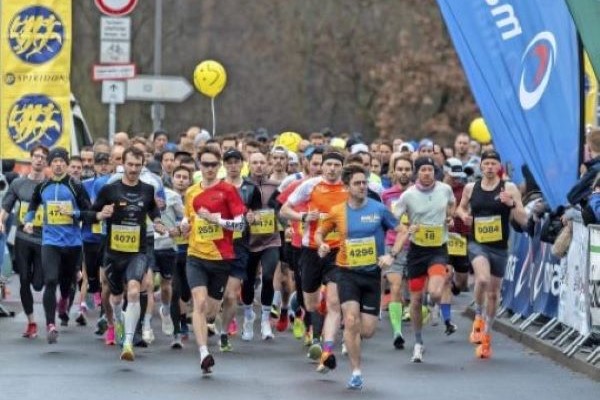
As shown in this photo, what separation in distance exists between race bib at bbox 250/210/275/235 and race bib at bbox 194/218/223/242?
2.64m

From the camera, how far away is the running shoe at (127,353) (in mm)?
17438

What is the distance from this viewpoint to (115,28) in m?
25.2

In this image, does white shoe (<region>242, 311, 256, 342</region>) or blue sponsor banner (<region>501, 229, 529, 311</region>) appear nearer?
white shoe (<region>242, 311, 256, 342</region>)

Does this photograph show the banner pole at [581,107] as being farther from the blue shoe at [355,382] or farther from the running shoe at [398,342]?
the blue shoe at [355,382]

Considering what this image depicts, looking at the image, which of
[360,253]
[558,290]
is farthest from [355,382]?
[558,290]

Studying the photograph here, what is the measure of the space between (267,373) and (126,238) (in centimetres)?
217

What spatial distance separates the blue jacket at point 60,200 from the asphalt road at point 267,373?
948mm

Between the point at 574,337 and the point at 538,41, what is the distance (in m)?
2.73

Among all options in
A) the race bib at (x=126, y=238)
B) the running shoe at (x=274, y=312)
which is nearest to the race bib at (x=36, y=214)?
the race bib at (x=126, y=238)

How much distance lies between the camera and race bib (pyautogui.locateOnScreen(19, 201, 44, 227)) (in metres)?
19.4

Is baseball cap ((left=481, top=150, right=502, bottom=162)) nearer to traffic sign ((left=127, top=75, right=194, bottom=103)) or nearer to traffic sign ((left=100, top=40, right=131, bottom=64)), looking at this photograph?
traffic sign ((left=100, top=40, right=131, bottom=64))

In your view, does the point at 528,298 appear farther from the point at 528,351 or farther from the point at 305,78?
the point at 305,78

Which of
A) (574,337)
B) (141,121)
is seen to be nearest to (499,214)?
(574,337)

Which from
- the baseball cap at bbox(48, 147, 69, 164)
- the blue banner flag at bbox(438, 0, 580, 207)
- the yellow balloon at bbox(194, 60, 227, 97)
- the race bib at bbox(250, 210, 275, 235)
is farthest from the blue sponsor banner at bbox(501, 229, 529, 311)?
the yellow balloon at bbox(194, 60, 227, 97)
